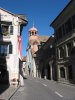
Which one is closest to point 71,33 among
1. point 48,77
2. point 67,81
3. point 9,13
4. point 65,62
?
point 65,62

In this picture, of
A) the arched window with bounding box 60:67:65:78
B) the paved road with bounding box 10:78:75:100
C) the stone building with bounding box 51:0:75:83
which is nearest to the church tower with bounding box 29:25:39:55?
the stone building with bounding box 51:0:75:83

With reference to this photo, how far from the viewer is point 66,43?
104ft

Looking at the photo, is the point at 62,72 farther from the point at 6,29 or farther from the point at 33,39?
the point at 33,39

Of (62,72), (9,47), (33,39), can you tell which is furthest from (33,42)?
(9,47)

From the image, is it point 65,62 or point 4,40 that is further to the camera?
point 65,62

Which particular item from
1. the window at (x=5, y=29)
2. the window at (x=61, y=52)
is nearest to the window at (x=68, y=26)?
the window at (x=61, y=52)

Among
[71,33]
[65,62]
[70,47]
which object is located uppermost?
[71,33]

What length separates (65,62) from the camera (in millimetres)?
31781

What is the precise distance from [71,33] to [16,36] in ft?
26.8

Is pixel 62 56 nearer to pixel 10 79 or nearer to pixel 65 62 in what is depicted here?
pixel 65 62

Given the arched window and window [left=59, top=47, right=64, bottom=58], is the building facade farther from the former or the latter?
the arched window

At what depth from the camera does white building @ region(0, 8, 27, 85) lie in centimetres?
2711

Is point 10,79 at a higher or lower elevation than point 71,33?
lower

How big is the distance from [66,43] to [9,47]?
940 cm
